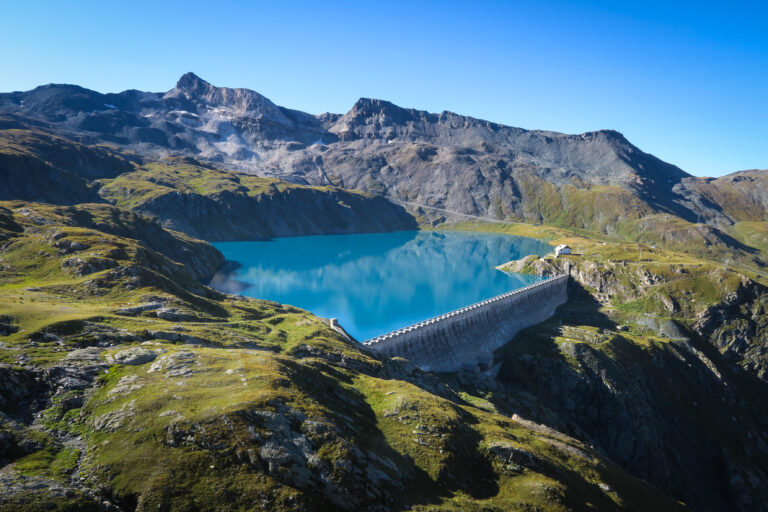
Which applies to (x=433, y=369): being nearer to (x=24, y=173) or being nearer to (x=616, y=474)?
(x=616, y=474)

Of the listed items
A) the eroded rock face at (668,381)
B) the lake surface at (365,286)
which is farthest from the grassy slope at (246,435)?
the lake surface at (365,286)

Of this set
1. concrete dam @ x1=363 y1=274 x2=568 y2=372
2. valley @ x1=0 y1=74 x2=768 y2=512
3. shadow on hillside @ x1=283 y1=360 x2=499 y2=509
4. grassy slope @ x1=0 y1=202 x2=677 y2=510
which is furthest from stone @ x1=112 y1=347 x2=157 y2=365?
concrete dam @ x1=363 y1=274 x2=568 y2=372

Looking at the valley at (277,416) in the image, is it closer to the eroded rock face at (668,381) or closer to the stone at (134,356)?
the stone at (134,356)

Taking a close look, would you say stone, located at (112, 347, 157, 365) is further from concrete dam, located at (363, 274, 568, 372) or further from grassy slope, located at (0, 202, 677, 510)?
concrete dam, located at (363, 274, 568, 372)

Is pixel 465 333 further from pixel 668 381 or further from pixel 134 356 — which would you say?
pixel 134 356

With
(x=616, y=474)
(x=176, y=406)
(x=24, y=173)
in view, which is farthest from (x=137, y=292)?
(x=24, y=173)
